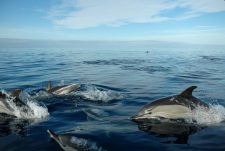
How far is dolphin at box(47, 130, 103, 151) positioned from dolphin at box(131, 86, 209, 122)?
288 centimetres

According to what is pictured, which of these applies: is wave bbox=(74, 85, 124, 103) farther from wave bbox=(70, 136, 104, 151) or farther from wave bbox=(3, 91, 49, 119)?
wave bbox=(70, 136, 104, 151)

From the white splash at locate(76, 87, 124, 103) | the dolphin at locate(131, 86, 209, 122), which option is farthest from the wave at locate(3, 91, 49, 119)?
the white splash at locate(76, 87, 124, 103)

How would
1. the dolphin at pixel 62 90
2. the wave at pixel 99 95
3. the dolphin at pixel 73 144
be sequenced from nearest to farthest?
the dolphin at pixel 73 144 → the wave at pixel 99 95 → the dolphin at pixel 62 90

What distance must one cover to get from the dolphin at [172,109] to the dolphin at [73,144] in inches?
113

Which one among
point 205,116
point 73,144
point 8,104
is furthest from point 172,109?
point 8,104

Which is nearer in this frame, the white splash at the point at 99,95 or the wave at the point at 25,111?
the wave at the point at 25,111

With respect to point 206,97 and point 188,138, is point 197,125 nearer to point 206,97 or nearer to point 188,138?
point 188,138

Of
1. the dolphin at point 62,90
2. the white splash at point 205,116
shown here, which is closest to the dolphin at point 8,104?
the dolphin at point 62,90

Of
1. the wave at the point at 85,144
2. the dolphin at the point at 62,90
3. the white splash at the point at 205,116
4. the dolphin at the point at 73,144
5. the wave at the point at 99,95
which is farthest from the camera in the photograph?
the dolphin at the point at 62,90

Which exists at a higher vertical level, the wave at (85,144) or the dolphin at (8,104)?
the dolphin at (8,104)

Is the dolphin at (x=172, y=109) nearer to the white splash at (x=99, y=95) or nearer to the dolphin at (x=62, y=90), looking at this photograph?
the white splash at (x=99, y=95)

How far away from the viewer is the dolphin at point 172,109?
1014cm

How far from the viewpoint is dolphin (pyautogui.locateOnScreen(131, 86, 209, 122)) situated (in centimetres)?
1014

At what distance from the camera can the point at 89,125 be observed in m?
9.65
